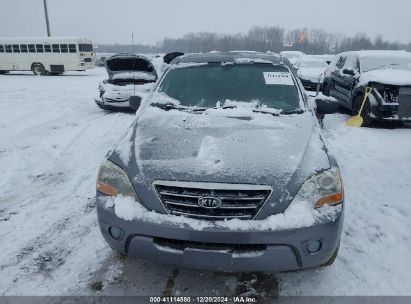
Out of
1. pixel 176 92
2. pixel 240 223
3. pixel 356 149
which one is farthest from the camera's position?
pixel 356 149

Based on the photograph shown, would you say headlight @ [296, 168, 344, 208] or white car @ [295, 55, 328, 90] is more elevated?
headlight @ [296, 168, 344, 208]

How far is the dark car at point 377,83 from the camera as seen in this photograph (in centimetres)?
803

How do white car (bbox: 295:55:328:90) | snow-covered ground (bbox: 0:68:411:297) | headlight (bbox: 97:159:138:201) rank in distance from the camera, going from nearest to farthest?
headlight (bbox: 97:159:138:201)
snow-covered ground (bbox: 0:68:411:297)
white car (bbox: 295:55:328:90)

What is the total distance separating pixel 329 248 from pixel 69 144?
5.87m

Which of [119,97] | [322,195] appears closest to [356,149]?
[322,195]

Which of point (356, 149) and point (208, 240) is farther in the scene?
point (356, 149)

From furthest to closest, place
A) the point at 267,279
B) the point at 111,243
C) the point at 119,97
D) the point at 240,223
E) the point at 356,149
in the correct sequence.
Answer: the point at 119,97 → the point at 356,149 → the point at 267,279 → the point at 111,243 → the point at 240,223

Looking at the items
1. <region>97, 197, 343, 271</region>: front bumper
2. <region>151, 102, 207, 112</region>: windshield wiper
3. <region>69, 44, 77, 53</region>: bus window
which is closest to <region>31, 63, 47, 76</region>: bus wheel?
<region>69, 44, 77, 53</region>: bus window

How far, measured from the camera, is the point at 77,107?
11688 mm

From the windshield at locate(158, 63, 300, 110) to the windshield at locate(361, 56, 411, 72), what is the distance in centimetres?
601

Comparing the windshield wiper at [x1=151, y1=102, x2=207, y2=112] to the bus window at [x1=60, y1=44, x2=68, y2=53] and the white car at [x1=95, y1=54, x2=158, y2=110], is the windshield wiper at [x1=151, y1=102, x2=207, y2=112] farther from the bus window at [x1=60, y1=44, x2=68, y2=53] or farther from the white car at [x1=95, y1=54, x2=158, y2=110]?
the bus window at [x1=60, y1=44, x2=68, y2=53]

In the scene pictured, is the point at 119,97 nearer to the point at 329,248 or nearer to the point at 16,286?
the point at 16,286

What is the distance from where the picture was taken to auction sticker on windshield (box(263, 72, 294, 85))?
4.04m

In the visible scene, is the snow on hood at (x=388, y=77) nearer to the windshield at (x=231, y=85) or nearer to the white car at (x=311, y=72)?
the windshield at (x=231, y=85)
